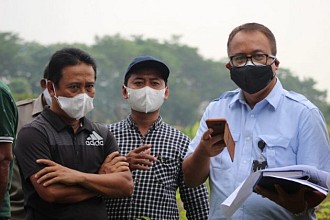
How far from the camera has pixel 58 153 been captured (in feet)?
13.7

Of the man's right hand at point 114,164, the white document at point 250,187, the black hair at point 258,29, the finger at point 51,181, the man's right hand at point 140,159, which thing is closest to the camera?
the white document at point 250,187

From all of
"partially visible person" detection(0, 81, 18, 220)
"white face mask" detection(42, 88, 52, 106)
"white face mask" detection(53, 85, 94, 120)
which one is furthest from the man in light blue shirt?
"white face mask" detection(42, 88, 52, 106)

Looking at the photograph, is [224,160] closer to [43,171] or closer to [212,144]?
[212,144]

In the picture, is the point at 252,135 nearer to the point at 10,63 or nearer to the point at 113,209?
the point at 113,209

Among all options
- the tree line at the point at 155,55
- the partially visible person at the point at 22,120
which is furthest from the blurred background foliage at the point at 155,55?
the partially visible person at the point at 22,120

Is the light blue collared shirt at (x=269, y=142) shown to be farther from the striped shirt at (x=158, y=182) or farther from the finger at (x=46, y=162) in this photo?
the finger at (x=46, y=162)

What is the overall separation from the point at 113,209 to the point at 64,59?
3.53ft

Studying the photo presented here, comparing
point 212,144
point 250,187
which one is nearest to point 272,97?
point 212,144

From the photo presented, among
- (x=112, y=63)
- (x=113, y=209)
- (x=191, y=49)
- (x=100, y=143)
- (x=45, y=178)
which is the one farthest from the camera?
(x=191, y=49)

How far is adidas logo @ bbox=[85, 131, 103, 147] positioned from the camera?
432 centimetres

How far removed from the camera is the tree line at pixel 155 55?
182 ft

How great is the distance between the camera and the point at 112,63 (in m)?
63.8

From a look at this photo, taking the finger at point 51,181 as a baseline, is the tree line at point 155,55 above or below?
below

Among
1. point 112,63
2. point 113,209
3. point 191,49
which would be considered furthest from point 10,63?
point 113,209
